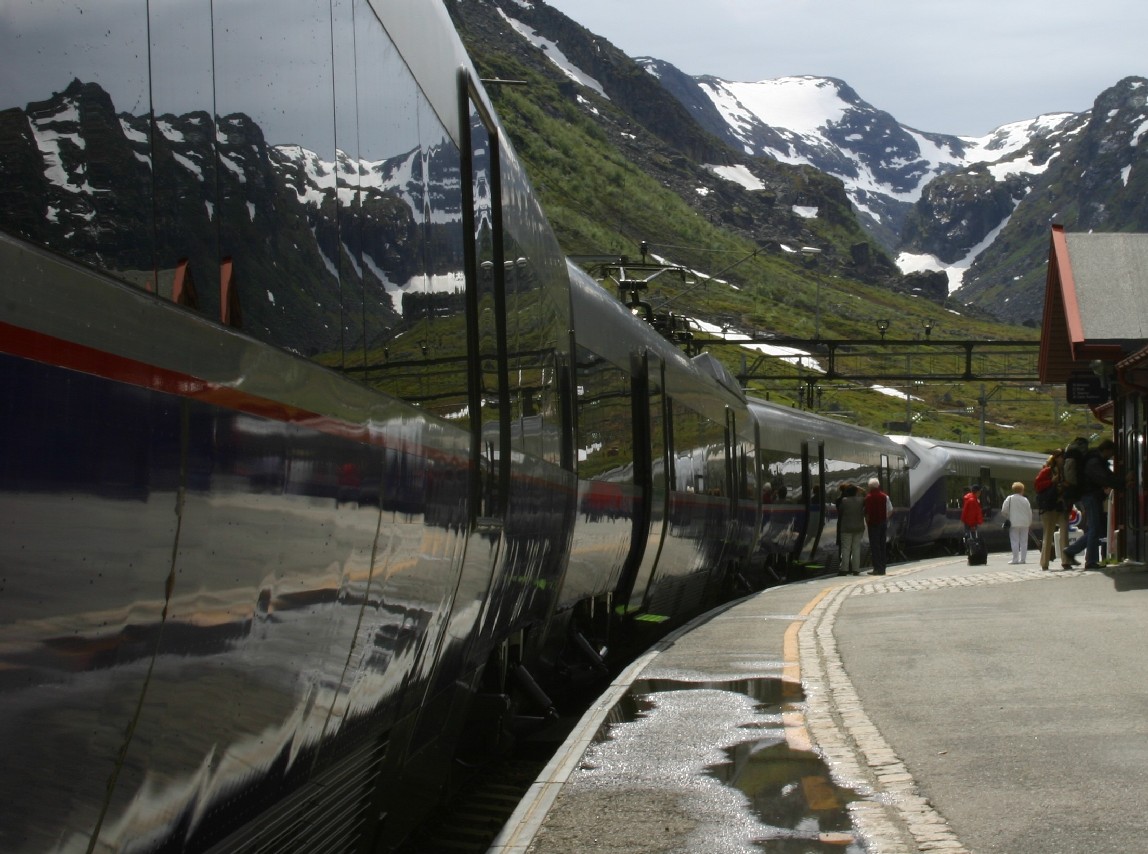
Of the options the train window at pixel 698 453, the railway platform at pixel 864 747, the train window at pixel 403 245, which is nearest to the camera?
the train window at pixel 403 245

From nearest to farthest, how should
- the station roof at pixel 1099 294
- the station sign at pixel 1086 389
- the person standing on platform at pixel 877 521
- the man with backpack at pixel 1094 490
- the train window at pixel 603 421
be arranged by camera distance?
1. the train window at pixel 603 421
2. the man with backpack at pixel 1094 490
3. the station roof at pixel 1099 294
4. the station sign at pixel 1086 389
5. the person standing on platform at pixel 877 521

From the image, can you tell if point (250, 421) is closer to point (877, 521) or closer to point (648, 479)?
point (648, 479)

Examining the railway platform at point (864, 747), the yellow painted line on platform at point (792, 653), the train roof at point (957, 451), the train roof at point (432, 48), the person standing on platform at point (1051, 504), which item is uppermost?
the train roof at point (432, 48)

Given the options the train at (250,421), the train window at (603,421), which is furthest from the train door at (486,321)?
the train window at (603,421)

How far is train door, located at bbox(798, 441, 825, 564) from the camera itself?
2933 centimetres

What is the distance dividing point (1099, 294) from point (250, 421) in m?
22.9

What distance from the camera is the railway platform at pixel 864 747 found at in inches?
234

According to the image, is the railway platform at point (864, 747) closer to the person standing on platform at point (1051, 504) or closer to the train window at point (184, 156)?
the train window at point (184, 156)

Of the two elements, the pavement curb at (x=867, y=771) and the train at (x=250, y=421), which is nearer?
the train at (x=250, y=421)

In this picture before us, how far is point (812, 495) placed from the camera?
3016 centimetres

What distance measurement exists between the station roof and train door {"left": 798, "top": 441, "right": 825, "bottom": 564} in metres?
4.68

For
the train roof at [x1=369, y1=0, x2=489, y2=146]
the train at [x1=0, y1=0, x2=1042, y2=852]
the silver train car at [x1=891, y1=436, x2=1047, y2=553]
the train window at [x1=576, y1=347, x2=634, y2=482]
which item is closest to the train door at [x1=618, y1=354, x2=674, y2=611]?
the train window at [x1=576, y1=347, x2=634, y2=482]

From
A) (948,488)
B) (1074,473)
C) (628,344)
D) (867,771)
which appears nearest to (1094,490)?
(1074,473)

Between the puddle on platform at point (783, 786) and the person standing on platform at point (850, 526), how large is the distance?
18.7 meters
